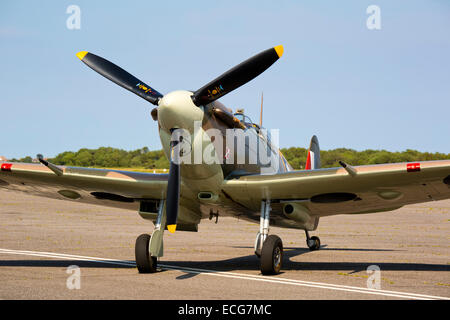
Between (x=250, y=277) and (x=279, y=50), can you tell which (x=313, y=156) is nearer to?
(x=250, y=277)

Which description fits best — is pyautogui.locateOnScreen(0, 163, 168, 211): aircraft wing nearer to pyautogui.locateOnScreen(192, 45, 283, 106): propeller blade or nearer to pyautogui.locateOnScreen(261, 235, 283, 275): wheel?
pyautogui.locateOnScreen(192, 45, 283, 106): propeller blade

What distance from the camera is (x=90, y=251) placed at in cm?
1486

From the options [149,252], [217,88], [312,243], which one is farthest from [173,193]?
[312,243]

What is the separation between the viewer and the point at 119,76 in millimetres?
11195

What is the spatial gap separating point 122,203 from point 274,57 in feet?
18.7

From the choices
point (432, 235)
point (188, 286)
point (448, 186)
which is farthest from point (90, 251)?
point (432, 235)

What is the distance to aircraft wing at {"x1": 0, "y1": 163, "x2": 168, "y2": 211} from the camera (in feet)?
37.6

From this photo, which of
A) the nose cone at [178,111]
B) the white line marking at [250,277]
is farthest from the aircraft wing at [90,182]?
the nose cone at [178,111]

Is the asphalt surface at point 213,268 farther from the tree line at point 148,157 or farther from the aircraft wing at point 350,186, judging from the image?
the tree line at point 148,157

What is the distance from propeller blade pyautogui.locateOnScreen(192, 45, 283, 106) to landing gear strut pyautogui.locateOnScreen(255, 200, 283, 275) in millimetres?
2834

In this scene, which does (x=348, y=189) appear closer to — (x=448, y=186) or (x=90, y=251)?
(x=448, y=186)

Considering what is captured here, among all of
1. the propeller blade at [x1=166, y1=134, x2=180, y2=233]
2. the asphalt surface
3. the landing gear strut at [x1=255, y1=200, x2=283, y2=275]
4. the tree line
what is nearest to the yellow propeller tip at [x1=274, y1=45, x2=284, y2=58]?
the propeller blade at [x1=166, y1=134, x2=180, y2=233]

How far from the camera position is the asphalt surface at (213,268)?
8430 mm

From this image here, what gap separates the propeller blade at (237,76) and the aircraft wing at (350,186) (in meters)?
1.83
